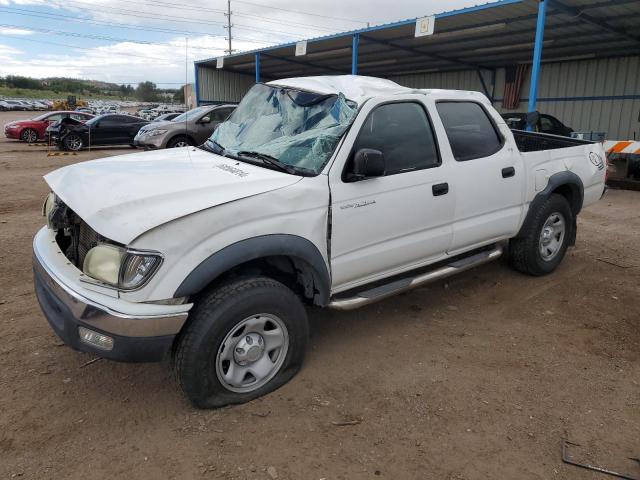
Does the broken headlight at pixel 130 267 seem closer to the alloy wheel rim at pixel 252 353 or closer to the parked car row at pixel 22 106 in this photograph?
the alloy wheel rim at pixel 252 353

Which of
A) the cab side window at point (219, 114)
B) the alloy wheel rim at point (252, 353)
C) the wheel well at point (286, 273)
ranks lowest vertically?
the alloy wheel rim at point (252, 353)

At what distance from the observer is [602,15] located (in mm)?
12531

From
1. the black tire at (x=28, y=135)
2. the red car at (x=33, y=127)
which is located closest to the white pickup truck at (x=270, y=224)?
the red car at (x=33, y=127)

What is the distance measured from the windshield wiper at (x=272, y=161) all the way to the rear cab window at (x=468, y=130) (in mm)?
1450

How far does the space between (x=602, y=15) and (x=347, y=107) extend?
1228 centimetres

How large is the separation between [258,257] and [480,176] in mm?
2185

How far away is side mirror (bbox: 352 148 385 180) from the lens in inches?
123

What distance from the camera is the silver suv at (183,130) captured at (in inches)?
531

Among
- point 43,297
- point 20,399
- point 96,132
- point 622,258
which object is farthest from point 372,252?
point 96,132

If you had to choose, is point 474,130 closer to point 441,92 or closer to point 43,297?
point 441,92

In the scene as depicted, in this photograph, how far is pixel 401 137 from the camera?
3.67 meters

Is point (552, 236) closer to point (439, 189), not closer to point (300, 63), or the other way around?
point (439, 189)

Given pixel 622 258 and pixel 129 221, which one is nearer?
pixel 129 221

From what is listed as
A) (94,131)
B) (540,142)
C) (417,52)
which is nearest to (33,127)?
(94,131)
